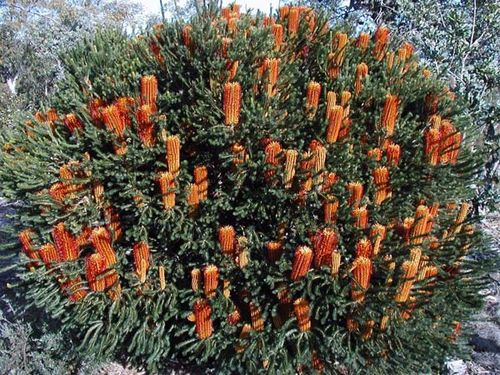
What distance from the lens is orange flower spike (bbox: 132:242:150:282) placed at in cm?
274

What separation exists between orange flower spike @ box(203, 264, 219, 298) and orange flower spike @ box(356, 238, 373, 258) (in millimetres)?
695

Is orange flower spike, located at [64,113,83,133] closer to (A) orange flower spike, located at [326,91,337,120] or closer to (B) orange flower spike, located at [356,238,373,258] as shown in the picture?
(A) orange flower spike, located at [326,91,337,120]

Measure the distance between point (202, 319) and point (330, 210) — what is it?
0.85 m

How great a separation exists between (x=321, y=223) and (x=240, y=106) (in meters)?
0.69

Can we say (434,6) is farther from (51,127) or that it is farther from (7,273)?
(7,273)

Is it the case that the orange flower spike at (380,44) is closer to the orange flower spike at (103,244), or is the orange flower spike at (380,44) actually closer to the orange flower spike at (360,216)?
the orange flower spike at (360,216)

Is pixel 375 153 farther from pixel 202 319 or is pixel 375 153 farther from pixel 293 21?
pixel 202 319

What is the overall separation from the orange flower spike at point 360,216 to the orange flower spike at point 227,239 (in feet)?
1.94

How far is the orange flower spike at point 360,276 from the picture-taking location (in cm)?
245

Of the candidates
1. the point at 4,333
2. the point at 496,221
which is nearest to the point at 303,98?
the point at 4,333

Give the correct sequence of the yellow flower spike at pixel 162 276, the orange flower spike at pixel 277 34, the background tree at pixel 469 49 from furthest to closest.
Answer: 1. the background tree at pixel 469 49
2. the orange flower spike at pixel 277 34
3. the yellow flower spike at pixel 162 276

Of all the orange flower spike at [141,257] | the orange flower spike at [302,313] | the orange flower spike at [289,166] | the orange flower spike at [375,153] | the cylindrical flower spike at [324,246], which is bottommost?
the orange flower spike at [302,313]

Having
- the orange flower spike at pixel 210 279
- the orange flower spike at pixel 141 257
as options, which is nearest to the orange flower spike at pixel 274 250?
the orange flower spike at pixel 210 279

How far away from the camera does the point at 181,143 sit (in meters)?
2.81
